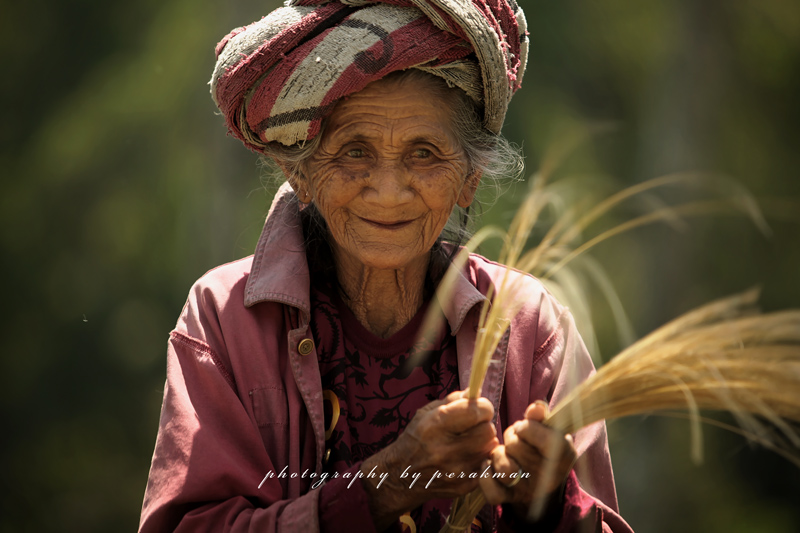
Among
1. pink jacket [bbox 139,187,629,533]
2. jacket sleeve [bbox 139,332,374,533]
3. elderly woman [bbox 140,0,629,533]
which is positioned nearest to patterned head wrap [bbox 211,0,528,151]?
elderly woman [bbox 140,0,629,533]

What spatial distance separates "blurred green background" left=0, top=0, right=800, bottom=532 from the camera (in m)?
5.80

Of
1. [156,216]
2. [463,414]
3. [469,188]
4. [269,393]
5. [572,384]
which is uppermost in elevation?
[469,188]

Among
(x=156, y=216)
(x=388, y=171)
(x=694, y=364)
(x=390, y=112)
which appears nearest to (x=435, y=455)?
(x=694, y=364)

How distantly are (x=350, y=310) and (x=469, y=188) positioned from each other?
505 millimetres

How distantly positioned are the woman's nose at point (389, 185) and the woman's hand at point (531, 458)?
70 centimetres

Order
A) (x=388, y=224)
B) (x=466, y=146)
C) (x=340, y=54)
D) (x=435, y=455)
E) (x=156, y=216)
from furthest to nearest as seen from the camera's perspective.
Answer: (x=156, y=216), (x=466, y=146), (x=388, y=224), (x=340, y=54), (x=435, y=455)

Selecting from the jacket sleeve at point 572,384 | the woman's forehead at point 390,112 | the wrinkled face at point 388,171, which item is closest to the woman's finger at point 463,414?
the jacket sleeve at point 572,384

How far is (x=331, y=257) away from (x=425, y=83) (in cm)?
62

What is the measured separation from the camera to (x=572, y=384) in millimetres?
2240

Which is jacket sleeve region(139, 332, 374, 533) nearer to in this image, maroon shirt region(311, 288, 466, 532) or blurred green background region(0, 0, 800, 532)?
maroon shirt region(311, 288, 466, 532)

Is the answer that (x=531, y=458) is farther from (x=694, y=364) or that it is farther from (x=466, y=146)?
(x=466, y=146)

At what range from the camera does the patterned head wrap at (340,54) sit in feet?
6.78

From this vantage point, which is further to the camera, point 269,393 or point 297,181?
point 297,181

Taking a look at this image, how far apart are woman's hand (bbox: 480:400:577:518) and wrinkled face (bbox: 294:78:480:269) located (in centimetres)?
67
